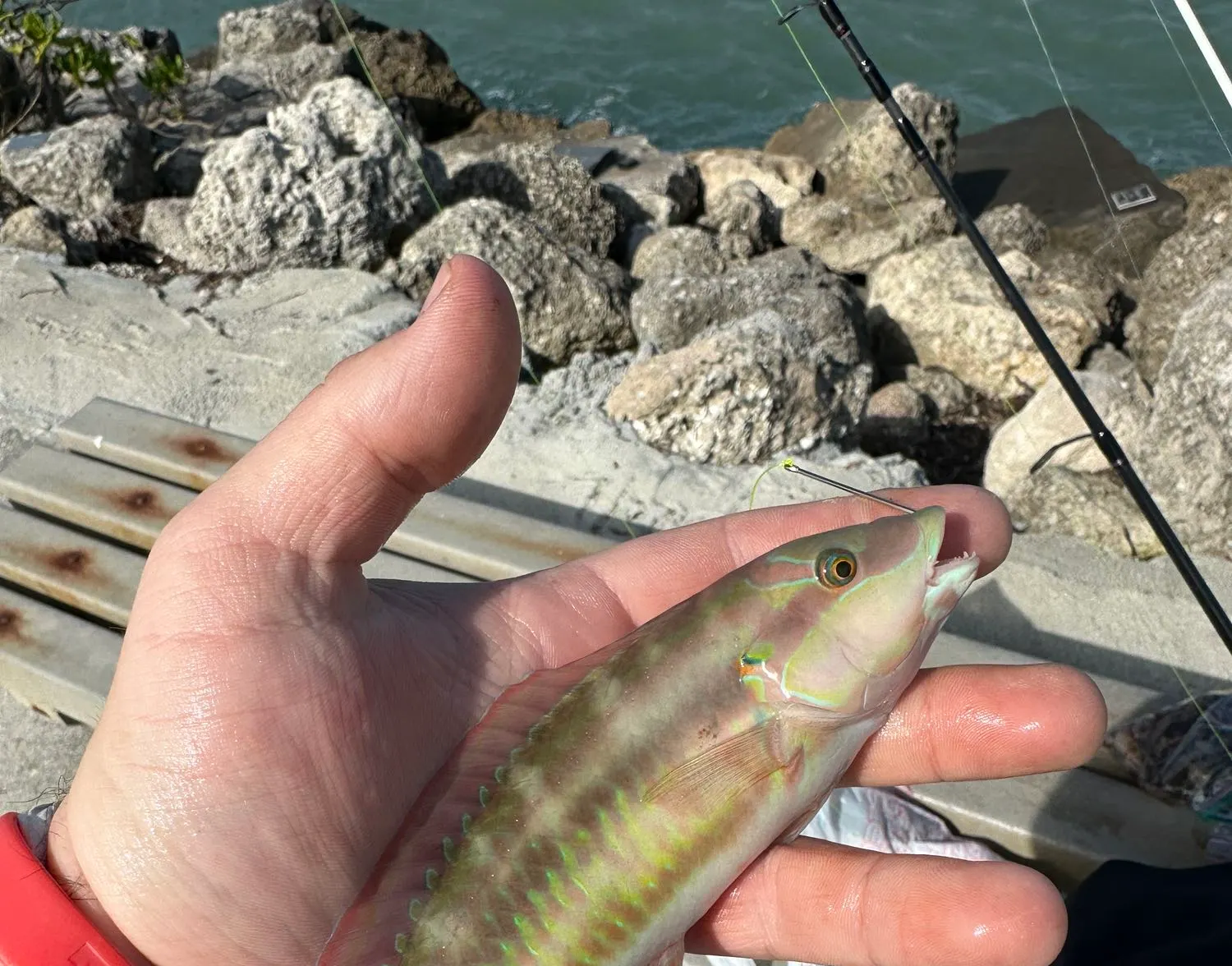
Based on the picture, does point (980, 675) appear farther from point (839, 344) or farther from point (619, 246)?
point (619, 246)

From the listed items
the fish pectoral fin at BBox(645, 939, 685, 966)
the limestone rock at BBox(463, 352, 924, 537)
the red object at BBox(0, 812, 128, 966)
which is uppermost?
the red object at BBox(0, 812, 128, 966)

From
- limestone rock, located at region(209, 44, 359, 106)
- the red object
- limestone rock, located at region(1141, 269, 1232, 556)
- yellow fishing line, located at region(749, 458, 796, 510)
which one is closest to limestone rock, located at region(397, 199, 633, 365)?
yellow fishing line, located at region(749, 458, 796, 510)

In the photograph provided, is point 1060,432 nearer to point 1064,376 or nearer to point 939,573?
point 1064,376

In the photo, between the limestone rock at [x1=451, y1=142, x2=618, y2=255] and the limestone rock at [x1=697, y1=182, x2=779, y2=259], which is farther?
the limestone rock at [x1=697, y1=182, x2=779, y2=259]

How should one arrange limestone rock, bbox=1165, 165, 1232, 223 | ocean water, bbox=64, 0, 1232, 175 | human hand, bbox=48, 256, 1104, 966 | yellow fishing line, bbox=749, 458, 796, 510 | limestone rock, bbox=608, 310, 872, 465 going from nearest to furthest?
human hand, bbox=48, 256, 1104, 966, yellow fishing line, bbox=749, 458, 796, 510, limestone rock, bbox=608, 310, 872, 465, limestone rock, bbox=1165, 165, 1232, 223, ocean water, bbox=64, 0, 1232, 175

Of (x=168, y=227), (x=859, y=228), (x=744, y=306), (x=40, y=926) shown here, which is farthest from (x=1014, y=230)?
(x=40, y=926)

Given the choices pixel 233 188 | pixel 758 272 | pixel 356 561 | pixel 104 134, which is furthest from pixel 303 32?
pixel 356 561

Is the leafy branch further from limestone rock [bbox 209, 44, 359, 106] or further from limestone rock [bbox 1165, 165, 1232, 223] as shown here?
limestone rock [bbox 1165, 165, 1232, 223]

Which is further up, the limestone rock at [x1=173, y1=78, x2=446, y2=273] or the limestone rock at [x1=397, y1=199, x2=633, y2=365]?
the limestone rock at [x1=173, y1=78, x2=446, y2=273]
